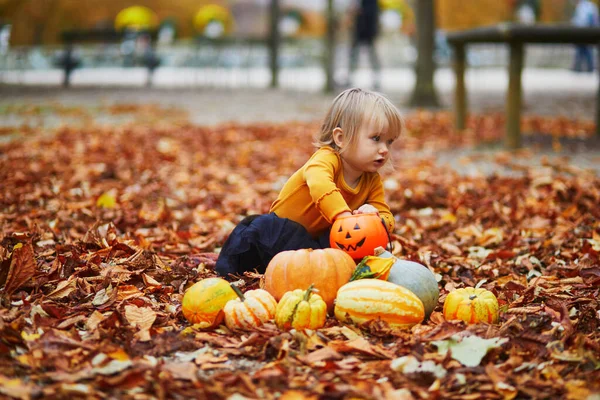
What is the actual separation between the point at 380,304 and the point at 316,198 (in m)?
0.72

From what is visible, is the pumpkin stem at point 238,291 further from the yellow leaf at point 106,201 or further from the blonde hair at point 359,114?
the yellow leaf at point 106,201

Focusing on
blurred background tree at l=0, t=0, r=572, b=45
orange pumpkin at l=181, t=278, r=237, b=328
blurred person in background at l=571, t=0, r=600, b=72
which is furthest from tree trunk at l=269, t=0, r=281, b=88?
orange pumpkin at l=181, t=278, r=237, b=328

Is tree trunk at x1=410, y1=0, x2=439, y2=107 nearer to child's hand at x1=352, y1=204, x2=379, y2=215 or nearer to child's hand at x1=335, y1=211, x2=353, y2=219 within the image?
child's hand at x1=352, y1=204, x2=379, y2=215

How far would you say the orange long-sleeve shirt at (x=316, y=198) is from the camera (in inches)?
138

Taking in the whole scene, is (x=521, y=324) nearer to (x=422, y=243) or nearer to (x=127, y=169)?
(x=422, y=243)

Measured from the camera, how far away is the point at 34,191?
5.95m

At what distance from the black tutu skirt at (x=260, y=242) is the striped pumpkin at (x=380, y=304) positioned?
669 mm

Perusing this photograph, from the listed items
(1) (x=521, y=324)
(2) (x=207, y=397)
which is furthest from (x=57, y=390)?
(1) (x=521, y=324)

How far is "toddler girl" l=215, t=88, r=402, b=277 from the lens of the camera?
3482mm

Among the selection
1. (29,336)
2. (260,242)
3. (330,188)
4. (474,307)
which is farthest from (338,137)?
(29,336)

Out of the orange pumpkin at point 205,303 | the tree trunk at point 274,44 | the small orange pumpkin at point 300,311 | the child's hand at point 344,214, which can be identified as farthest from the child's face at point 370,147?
the tree trunk at point 274,44

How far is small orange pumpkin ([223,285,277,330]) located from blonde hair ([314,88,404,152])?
946 millimetres

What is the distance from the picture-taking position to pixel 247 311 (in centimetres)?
295

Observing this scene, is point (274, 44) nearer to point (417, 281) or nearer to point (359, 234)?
point (359, 234)
